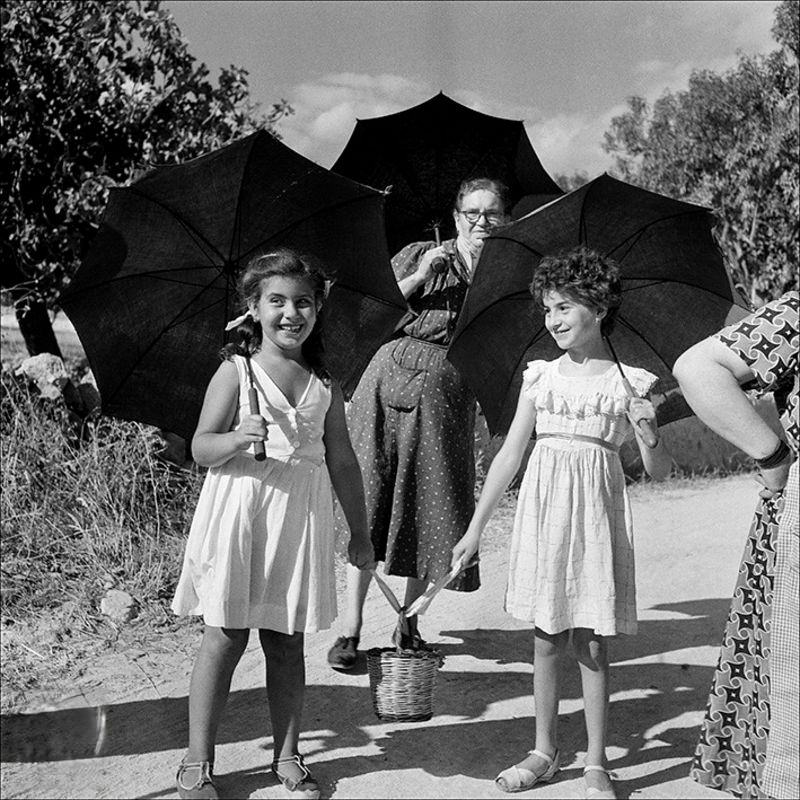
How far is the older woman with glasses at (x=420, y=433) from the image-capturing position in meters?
4.19

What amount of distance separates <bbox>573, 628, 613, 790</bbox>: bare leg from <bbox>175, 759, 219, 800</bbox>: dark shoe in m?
1.22

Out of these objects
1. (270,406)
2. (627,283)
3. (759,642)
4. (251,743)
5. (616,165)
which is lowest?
(251,743)

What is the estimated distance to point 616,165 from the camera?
1809 centimetres

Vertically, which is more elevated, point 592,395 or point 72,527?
point 592,395

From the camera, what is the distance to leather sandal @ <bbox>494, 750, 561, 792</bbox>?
3.37 m

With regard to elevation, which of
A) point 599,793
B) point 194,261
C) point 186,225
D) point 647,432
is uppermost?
point 186,225

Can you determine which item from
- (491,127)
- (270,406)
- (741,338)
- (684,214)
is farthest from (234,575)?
(491,127)

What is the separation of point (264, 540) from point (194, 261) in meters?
1.07

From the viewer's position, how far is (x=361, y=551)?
3.61m

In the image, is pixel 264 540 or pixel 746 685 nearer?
pixel 746 685

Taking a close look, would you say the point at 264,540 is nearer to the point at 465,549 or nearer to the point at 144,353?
the point at 465,549

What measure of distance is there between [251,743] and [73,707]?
2.82 feet

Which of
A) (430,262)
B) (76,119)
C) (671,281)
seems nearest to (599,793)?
(671,281)

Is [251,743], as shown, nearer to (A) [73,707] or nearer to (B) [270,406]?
(A) [73,707]
